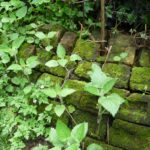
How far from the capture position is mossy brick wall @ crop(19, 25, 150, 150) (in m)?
2.26

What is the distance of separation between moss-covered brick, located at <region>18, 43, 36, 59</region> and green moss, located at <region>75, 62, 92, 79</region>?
17.1 inches

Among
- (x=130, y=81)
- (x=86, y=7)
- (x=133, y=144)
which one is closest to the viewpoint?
(x=133, y=144)

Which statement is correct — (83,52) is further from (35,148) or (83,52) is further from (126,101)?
(35,148)

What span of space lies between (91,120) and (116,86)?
30 cm

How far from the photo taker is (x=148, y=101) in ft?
7.54

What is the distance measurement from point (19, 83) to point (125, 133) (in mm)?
881

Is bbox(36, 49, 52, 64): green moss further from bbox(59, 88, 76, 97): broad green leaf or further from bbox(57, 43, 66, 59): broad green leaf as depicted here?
bbox(59, 88, 76, 97): broad green leaf

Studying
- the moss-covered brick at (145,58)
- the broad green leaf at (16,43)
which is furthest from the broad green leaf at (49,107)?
the moss-covered brick at (145,58)

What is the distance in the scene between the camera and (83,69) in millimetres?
2592

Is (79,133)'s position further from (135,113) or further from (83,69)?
(83,69)

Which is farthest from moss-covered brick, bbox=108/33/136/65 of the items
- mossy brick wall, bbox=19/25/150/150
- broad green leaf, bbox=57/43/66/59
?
broad green leaf, bbox=57/43/66/59

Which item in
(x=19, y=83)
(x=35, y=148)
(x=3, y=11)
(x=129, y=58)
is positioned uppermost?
(x=3, y=11)

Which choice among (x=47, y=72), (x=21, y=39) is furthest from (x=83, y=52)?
(x=21, y=39)

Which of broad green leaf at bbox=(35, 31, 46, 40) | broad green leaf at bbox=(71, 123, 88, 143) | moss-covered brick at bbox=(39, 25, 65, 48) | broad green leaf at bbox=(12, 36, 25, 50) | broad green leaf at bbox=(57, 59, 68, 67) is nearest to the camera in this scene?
broad green leaf at bbox=(71, 123, 88, 143)
